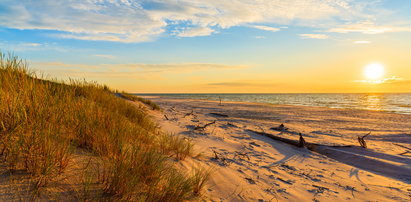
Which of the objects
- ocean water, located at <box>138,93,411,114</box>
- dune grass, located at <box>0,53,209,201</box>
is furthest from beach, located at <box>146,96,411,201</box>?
ocean water, located at <box>138,93,411,114</box>

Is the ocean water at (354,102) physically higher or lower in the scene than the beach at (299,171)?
higher

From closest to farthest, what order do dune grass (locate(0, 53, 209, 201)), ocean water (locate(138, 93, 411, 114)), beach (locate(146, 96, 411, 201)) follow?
dune grass (locate(0, 53, 209, 201)) < beach (locate(146, 96, 411, 201)) < ocean water (locate(138, 93, 411, 114))

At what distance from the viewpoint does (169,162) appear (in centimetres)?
341

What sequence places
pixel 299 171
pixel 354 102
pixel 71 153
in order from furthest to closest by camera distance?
pixel 354 102 < pixel 299 171 < pixel 71 153

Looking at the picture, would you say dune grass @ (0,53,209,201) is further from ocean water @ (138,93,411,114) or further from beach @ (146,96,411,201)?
ocean water @ (138,93,411,114)

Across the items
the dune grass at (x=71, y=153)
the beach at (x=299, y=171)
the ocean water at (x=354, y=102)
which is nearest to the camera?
the dune grass at (x=71, y=153)

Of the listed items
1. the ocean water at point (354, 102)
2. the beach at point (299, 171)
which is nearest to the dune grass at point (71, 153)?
the beach at point (299, 171)

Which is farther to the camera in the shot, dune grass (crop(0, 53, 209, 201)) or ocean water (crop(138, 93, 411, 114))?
ocean water (crop(138, 93, 411, 114))

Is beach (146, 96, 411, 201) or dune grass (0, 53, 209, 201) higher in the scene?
dune grass (0, 53, 209, 201)

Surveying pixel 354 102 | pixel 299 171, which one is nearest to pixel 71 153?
pixel 299 171

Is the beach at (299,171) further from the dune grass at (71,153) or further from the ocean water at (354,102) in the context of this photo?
the ocean water at (354,102)

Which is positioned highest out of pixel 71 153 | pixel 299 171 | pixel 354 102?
pixel 354 102

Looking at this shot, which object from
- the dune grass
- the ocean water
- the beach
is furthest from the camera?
the ocean water

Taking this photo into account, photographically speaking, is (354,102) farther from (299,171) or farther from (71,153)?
(71,153)
